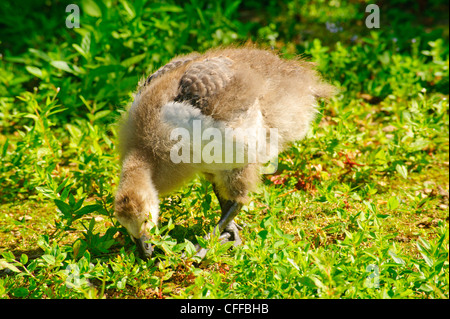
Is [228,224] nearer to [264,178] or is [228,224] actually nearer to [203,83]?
[264,178]

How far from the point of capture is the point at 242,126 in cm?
359

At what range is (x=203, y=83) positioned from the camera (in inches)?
141

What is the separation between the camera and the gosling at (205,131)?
348 centimetres

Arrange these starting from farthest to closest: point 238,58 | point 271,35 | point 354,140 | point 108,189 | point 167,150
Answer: point 271,35 → point 354,140 → point 108,189 → point 238,58 → point 167,150

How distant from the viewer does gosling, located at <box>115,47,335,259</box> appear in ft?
11.4

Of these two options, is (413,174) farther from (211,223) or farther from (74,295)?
(74,295)

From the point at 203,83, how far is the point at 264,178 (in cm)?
150

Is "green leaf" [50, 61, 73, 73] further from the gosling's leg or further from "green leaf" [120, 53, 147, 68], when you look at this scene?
the gosling's leg

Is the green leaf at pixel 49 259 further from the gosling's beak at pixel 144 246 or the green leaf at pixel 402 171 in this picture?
the green leaf at pixel 402 171

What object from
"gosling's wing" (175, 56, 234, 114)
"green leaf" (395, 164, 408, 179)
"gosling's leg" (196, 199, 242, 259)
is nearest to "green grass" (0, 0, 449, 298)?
"green leaf" (395, 164, 408, 179)
